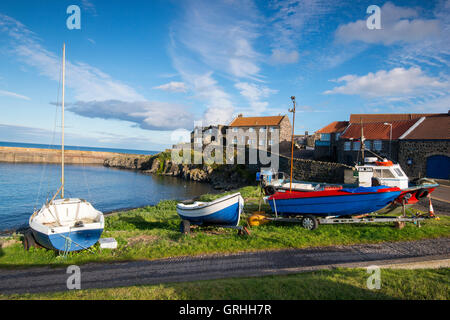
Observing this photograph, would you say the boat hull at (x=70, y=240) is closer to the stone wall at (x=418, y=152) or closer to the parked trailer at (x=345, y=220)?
the parked trailer at (x=345, y=220)

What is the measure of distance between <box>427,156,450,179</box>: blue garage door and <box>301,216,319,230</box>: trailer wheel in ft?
88.4

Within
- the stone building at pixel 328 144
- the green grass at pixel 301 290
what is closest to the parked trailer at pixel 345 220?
the green grass at pixel 301 290

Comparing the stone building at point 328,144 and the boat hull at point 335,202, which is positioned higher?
the stone building at point 328,144

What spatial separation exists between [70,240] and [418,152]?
122 ft

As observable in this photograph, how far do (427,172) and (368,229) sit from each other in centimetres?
2571

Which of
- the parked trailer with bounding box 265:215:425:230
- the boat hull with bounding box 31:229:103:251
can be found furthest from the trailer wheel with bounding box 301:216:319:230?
the boat hull with bounding box 31:229:103:251

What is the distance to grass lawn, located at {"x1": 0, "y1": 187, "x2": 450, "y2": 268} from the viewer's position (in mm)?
10602

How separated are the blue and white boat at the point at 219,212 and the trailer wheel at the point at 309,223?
3.35 meters

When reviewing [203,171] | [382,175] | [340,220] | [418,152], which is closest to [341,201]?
[340,220]

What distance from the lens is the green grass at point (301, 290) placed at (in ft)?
19.8

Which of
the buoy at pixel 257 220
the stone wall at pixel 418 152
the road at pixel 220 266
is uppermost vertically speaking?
the stone wall at pixel 418 152

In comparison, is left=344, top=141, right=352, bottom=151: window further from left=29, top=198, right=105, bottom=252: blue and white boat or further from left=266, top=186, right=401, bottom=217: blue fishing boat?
left=29, top=198, right=105, bottom=252: blue and white boat

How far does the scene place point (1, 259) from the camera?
10.6 meters
